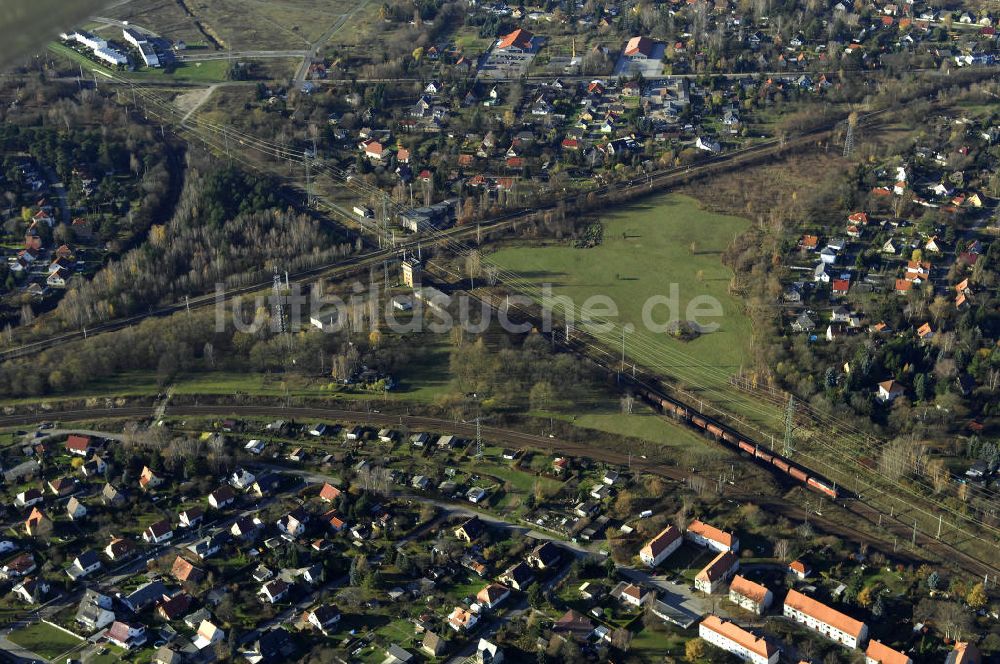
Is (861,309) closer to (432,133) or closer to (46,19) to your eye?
(432,133)

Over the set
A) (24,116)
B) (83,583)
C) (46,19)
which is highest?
(46,19)

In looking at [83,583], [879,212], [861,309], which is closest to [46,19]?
[83,583]

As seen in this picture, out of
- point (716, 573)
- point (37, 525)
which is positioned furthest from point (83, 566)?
point (716, 573)

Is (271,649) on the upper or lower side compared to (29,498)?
lower

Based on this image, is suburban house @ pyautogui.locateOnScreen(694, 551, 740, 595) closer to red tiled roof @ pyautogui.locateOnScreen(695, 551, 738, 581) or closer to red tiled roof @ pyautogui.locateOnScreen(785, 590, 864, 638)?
red tiled roof @ pyautogui.locateOnScreen(695, 551, 738, 581)

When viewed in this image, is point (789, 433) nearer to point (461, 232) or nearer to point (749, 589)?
point (749, 589)

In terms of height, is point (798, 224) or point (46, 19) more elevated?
point (46, 19)

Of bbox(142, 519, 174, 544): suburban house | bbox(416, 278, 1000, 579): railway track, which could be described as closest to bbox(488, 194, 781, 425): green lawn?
bbox(416, 278, 1000, 579): railway track
